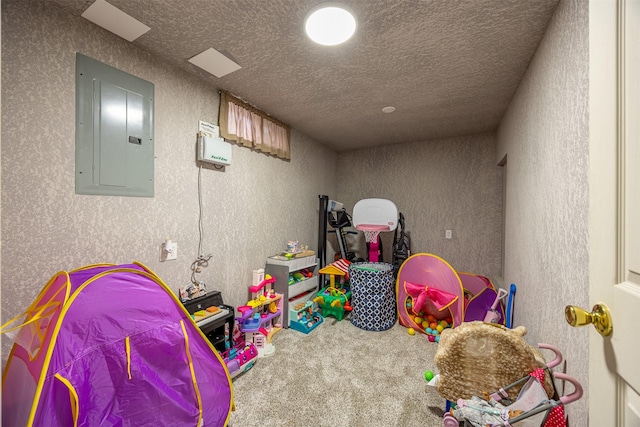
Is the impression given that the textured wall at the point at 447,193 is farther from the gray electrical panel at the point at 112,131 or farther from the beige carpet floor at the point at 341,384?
the gray electrical panel at the point at 112,131

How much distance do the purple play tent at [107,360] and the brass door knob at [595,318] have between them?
4.69 feet

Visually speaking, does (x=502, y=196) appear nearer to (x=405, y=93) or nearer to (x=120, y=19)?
(x=405, y=93)

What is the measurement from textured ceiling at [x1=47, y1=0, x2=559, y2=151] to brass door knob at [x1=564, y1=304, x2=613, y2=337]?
1405 mm

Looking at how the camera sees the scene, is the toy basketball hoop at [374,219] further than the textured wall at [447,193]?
No

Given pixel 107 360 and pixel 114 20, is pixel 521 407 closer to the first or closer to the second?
pixel 107 360

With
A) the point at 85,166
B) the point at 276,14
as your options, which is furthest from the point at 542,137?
the point at 85,166

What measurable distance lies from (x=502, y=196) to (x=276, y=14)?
3021 millimetres

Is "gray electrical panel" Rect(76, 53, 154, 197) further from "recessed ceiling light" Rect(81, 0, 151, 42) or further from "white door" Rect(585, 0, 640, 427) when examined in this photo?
"white door" Rect(585, 0, 640, 427)

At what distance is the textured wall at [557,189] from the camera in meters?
0.99

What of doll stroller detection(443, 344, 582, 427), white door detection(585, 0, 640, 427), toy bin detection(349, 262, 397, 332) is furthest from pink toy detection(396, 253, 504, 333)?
white door detection(585, 0, 640, 427)

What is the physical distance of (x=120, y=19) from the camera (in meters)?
1.36

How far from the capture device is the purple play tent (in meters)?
0.88

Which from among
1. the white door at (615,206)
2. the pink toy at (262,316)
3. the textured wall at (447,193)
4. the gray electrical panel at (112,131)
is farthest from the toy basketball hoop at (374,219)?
the white door at (615,206)

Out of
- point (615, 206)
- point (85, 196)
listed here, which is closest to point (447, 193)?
point (615, 206)
